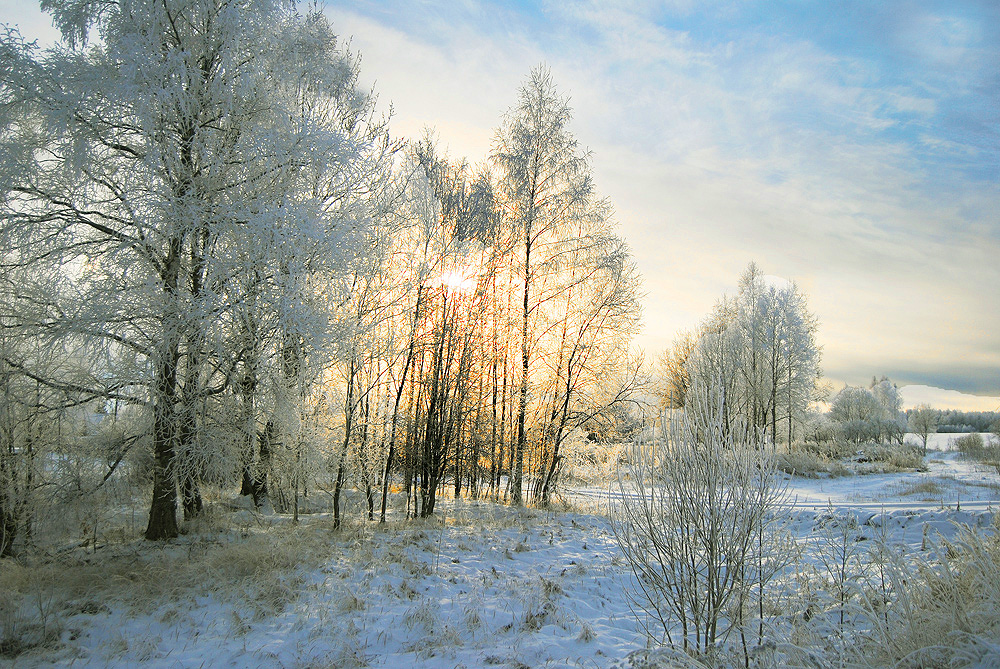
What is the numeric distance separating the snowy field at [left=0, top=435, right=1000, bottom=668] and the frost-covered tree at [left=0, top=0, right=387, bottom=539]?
1310 mm

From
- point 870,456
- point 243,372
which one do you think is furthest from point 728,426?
point 870,456

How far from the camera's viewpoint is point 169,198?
5969mm

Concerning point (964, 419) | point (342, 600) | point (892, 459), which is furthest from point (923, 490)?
point (964, 419)

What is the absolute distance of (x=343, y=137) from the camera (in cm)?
725

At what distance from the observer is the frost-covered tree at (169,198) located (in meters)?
5.94

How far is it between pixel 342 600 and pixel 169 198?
5.08 metres

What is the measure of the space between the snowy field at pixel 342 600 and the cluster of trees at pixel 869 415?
2468cm

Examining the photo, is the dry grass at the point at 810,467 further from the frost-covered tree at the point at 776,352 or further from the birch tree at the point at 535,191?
the birch tree at the point at 535,191

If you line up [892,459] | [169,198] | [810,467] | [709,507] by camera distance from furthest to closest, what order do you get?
[892,459]
[810,467]
[169,198]
[709,507]

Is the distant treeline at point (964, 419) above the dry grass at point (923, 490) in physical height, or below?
below

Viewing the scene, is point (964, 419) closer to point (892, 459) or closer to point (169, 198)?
point (892, 459)

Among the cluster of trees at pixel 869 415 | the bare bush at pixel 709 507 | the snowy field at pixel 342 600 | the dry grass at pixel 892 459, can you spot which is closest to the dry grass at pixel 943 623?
the snowy field at pixel 342 600

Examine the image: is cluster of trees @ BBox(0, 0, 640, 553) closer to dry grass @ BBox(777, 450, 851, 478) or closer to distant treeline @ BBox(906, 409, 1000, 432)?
dry grass @ BBox(777, 450, 851, 478)

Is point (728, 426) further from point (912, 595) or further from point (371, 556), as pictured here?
point (371, 556)
